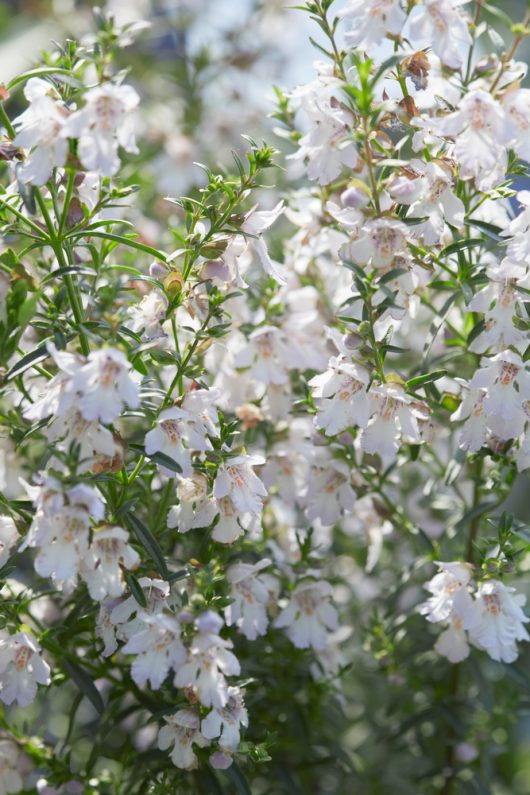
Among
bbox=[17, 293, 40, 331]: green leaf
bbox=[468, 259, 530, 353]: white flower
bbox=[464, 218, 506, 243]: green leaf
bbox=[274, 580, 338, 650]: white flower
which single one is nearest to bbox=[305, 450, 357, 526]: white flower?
bbox=[274, 580, 338, 650]: white flower

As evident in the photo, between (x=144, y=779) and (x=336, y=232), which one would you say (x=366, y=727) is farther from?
(x=336, y=232)

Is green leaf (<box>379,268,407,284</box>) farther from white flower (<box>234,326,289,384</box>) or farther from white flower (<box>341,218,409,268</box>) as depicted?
white flower (<box>234,326,289,384</box>)

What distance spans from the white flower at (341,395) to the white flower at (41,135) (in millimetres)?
457

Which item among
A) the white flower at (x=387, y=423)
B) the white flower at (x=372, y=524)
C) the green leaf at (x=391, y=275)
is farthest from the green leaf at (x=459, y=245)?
the white flower at (x=372, y=524)

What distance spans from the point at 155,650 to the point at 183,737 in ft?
0.53

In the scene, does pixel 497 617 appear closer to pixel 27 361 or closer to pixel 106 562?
pixel 106 562

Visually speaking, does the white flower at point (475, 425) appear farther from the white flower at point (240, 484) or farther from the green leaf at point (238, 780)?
the green leaf at point (238, 780)

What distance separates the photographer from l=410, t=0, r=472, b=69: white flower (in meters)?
1.21

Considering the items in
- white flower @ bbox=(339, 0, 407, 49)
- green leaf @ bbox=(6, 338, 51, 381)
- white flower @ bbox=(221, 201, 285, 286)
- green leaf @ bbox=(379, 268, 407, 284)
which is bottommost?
green leaf @ bbox=(379, 268, 407, 284)

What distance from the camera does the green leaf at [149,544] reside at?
126 centimetres

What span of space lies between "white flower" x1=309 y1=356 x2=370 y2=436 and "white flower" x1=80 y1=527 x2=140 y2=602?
1.07 feet

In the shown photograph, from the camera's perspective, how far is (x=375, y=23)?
1.20 metres

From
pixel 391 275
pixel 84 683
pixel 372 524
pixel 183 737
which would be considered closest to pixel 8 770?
pixel 84 683

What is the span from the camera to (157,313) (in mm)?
1282
